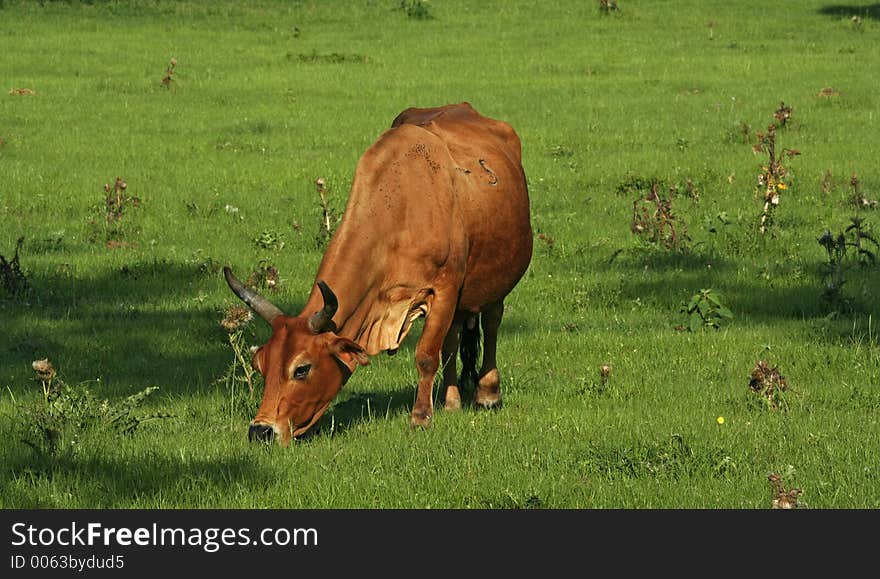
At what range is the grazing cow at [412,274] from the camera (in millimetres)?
8758

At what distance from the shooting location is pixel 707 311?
13.0 m

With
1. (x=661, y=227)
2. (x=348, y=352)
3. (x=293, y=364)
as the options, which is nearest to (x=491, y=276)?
(x=348, y=352)

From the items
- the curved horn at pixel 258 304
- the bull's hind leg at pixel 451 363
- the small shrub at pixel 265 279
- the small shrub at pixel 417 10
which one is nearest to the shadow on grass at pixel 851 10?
the small shrub at pixel 417 10

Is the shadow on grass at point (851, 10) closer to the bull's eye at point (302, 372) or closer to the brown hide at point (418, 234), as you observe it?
the brown hide at point (418, 234)

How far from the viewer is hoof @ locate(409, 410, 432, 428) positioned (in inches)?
379

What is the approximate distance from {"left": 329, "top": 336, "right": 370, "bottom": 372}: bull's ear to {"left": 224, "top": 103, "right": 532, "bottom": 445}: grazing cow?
0.03 ft

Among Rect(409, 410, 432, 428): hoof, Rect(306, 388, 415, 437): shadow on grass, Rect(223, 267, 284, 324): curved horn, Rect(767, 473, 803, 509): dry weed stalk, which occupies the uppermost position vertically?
Rect(223, 267, 284, 324): curved horn

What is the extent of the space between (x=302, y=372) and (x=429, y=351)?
1250 millimetres

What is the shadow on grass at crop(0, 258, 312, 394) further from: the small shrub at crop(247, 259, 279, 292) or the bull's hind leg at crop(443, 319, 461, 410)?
the bull's hind leg at crop(443, 319, 461, 410)

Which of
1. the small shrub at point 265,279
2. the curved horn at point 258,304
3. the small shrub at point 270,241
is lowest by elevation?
the small shrub at point 270,241

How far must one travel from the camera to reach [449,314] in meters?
9.73

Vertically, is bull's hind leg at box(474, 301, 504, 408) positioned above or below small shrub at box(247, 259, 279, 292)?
above

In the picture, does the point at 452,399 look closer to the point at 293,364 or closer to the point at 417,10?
the point at 293,364

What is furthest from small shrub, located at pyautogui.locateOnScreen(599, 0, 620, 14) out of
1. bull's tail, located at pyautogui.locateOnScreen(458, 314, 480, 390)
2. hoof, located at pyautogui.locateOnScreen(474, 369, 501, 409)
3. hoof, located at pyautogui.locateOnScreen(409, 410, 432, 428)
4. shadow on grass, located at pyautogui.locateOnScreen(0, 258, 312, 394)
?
hoof, located at pyautogui.locateOnScreen(409, 410, 432, 428)
